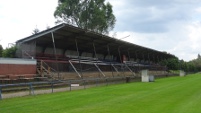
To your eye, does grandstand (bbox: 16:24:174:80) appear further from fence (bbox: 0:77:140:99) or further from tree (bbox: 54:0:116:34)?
tree (bbox: 54:0:116:34)

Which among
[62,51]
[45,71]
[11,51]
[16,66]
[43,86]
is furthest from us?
[62,51]

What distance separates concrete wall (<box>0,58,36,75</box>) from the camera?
85.4ft

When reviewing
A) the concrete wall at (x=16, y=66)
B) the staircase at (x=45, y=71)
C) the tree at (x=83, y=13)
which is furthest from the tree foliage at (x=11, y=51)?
the tree at (x=83, y=13)

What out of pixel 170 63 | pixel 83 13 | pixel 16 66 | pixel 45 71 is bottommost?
pixel 45 71

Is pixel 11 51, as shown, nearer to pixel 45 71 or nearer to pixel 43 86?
pixel 45 71

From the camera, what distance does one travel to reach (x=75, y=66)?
36.3 metres

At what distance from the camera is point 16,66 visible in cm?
2733

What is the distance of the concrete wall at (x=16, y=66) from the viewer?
26.0 m

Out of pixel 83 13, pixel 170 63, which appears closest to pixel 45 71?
pixel 83 13

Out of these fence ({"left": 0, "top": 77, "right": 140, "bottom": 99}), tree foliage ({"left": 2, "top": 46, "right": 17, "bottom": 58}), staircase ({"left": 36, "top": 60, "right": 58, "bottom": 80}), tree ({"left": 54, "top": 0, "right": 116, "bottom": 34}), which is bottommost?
fence ({"left": 0, "top": 77, "right": 140, "bottom": 99})

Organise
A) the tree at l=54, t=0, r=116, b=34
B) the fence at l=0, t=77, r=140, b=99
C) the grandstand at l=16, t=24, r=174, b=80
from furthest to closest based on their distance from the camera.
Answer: the tree at l=54, t=0, r=116, b=34, the grandstand at l=16, t=24, r=174, b=80, the fence at l=0, t=77, r=140, b=99

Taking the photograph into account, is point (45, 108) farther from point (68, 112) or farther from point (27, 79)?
point (27, 79)

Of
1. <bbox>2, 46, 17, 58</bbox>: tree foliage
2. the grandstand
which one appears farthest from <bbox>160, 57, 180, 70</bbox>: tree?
<bbox>2, 46, 17, 58</bbox>: tree foliage

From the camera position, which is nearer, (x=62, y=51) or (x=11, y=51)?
(x=11, y=51)
